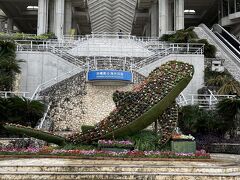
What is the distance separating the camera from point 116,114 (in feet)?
44.3

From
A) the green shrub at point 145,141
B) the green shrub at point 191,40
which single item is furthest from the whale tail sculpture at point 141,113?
the green shrub at point 191,40

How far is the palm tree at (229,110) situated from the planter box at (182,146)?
7567 millimetres

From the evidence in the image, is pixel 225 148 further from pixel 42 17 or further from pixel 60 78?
pixel 42 17

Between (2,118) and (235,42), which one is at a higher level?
(235,42)

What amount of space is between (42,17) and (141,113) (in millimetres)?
36522

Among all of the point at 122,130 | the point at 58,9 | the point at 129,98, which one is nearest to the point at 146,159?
the point at 122,130

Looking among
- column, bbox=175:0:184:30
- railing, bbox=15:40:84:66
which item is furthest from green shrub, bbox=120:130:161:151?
column, bbox=175:0:184:30

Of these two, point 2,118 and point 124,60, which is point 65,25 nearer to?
point 124,60

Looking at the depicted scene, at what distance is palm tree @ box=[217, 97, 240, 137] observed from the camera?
20086mm

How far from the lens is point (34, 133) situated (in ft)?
43.8

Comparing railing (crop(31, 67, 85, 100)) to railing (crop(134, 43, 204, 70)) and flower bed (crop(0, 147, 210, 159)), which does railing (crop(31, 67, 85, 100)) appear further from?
flower bed (crop(0, 147, 210, 159))

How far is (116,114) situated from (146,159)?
226cm

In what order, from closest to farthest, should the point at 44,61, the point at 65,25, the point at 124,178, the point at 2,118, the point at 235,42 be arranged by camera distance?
the point at 124,178 → the point at 2,118 → the point at 44,61 → the point at 235,42 → the point at 65,25

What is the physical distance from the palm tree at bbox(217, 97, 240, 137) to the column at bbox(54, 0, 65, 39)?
30.9 meters
